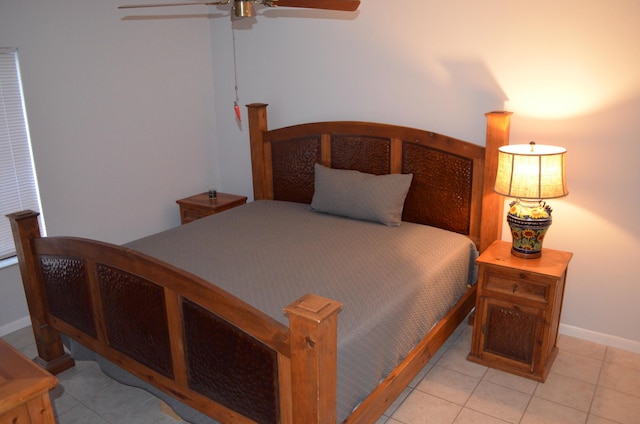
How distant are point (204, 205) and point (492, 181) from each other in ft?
7.10

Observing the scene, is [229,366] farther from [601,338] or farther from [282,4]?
[601,338]

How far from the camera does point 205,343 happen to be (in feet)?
6.66

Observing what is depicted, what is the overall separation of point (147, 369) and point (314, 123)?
2.13 metres

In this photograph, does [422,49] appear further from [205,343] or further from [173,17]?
[205,343]

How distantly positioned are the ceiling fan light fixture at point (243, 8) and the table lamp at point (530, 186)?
1477mm

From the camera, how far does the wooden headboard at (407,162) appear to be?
124 inches

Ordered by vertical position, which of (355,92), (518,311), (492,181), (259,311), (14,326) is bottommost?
(14,326)

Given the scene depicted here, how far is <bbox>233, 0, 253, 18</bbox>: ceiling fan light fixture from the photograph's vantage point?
216cm

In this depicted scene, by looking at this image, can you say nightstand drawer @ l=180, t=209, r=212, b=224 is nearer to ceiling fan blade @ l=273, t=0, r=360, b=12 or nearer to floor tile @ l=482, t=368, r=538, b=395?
ceiling fan blade @ l=273, t=0, r=360, b=12

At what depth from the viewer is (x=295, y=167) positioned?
13.0 ft

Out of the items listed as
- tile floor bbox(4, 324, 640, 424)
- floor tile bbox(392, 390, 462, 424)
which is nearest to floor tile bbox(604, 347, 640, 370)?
tile floor bbox(4, 324, 640, 424)

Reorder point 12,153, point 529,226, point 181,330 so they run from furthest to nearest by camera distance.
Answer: point 12,153 → point 529,226 → point 181,330

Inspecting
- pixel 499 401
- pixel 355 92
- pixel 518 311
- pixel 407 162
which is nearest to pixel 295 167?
A: pixel 355 92

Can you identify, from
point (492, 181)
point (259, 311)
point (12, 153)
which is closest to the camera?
point (259, 311)
